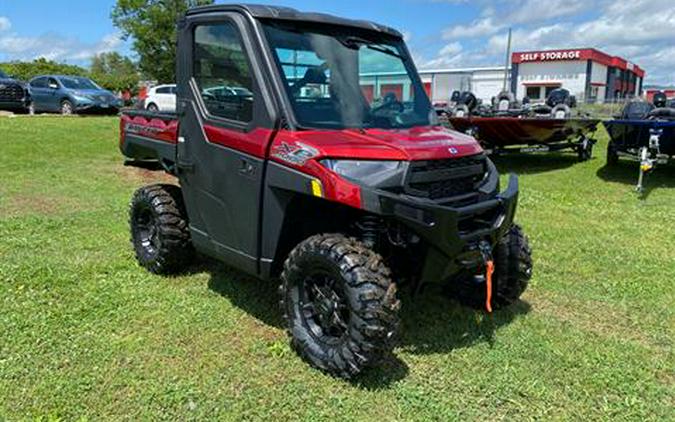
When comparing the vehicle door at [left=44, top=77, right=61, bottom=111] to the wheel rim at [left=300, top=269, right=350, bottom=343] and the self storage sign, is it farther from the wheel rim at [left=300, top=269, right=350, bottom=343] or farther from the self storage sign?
the self storage sign

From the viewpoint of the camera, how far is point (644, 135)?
9.93 meters

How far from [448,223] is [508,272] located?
126 centimetres

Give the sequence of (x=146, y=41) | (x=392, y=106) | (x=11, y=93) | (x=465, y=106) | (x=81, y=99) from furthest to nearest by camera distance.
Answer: (x=146, y=41)
(x=11, y=93)
(x=81, y=99)
(x=465, y=106)
(x=392, y=106)

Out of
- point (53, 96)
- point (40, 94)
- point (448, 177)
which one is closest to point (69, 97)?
point (53, 96)

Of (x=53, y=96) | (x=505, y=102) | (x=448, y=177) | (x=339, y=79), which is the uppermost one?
(x=505, y=102)

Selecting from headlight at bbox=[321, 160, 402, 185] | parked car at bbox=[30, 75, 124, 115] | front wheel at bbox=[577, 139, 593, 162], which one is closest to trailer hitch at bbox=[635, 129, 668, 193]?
front wheel at bbox=[577, 139, 593, 162]

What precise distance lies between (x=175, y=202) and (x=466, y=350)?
2.67 m

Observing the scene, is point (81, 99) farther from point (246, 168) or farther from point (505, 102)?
point (246, 168)

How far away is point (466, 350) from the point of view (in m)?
3.82

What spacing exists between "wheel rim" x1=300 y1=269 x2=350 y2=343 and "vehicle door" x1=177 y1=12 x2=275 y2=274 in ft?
1.44

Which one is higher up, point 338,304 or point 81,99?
point 81,99

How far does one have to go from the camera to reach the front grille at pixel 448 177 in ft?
10.9

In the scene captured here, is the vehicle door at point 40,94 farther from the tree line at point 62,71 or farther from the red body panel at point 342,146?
the tree line at point 62,71

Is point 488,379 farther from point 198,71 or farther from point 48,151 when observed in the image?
point 48,151
